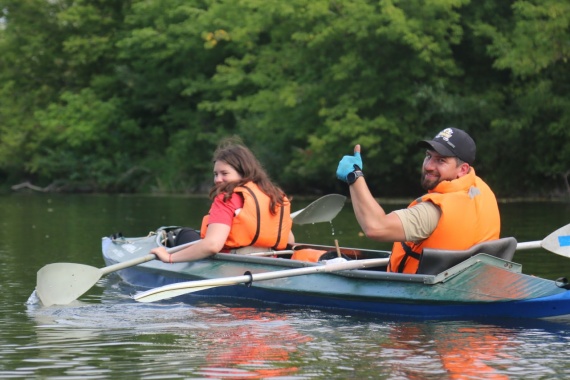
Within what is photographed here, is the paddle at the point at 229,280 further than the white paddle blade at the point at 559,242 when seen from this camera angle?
No

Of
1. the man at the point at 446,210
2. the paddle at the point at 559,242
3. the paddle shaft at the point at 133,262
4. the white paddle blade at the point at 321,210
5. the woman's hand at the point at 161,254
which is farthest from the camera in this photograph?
the white paddle blade at the point at 321,210

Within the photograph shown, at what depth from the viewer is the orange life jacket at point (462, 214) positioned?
305 inches

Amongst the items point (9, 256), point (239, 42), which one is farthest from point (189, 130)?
point (9, 256)

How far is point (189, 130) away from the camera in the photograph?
3822cm

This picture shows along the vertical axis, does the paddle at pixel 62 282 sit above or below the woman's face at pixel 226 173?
below

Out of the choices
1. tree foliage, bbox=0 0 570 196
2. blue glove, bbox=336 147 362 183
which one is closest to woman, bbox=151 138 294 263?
blue glove, bbox=336 147 362 183

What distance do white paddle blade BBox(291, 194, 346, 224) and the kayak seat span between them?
3.49 metres

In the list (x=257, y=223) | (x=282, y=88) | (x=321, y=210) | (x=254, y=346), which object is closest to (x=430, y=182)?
(x=254, y=346)

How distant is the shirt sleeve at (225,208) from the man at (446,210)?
1.68 metres

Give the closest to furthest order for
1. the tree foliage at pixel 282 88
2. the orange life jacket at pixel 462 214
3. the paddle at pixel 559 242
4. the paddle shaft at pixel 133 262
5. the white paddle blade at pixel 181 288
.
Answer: the orange life jacket at pixel 462 214
the white paddle blade at pixel 181 288
the paddle at pixel 559 242
the paddle shaft at pixel 133 262
the tree foliage at pixel 282 88

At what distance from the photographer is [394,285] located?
26.5 ft

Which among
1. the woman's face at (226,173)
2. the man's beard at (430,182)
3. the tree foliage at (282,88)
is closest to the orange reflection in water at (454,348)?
the man's beard at (430,182)

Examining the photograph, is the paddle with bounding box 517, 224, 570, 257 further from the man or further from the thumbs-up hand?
the thumbs-up hand

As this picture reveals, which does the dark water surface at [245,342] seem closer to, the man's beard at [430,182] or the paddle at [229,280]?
the paddle at [229,280]
